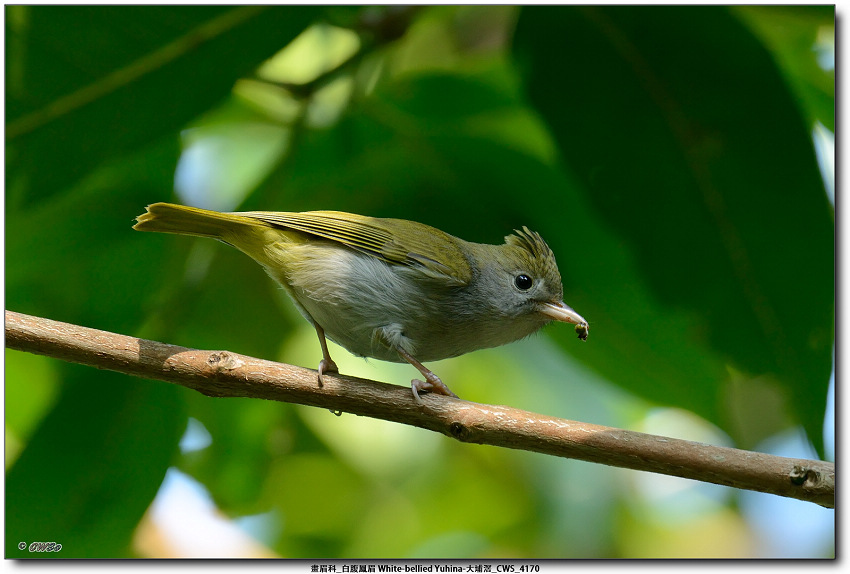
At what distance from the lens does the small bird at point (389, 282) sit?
2621 mm

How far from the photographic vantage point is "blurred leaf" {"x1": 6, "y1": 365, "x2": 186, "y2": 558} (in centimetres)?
257

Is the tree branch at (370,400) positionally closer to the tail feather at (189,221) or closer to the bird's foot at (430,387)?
the bird's foot at (430,387)

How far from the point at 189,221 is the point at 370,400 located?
35.9 inches

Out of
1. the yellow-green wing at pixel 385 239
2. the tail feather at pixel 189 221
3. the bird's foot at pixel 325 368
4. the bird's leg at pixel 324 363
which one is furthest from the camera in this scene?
the yellow-green wing at pixel 385 239

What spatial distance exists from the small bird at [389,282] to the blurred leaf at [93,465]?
0.63 meters

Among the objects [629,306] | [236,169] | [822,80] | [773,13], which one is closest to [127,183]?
[236,169]

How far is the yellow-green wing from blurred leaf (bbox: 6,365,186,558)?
0.78 metres

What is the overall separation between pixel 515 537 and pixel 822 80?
2.27 meters

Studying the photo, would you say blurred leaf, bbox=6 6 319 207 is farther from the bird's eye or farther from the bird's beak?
the bird's beak

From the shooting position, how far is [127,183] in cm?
299

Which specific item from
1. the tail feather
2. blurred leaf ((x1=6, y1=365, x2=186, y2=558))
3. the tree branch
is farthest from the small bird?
blurred leaf ((x1=6, y1=365, x2=186, y2=558))

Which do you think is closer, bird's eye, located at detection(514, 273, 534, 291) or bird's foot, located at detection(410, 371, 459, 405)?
bird's foot, located at detection(410, 371, 459, 405)

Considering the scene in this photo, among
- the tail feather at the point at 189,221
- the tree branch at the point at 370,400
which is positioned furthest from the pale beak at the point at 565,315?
the tail feather at the point at 189,221

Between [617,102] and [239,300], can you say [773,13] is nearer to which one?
[617,102]
